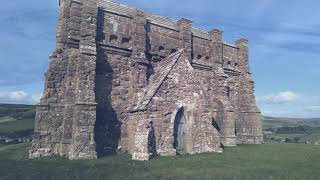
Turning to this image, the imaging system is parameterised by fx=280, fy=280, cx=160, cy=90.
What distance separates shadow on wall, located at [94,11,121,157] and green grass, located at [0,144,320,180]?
1.49 m

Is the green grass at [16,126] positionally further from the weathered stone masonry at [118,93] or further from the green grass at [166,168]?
the weathered stone masonry at [118,93]

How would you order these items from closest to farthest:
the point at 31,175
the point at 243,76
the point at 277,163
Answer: the point at 31,175, the point at 277,163, the point at 243,76

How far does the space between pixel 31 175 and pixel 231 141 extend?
1714cm

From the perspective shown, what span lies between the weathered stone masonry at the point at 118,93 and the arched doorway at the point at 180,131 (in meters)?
0.07

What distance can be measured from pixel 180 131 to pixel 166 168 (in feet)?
17.5

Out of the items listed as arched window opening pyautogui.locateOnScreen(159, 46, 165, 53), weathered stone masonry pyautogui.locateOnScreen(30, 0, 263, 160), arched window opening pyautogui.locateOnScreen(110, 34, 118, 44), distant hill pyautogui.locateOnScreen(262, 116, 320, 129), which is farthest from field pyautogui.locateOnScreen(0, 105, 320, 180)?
distant hill pyautogui.locateOnScreen(262, 116, 320, 129)

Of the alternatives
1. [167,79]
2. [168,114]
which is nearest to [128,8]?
[167,79]

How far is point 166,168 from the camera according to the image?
539 inches

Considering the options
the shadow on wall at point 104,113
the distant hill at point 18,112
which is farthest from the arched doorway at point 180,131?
the distant hill at point 18,112

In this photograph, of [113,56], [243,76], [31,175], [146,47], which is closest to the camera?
[31,175]

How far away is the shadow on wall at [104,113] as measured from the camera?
60.0 feet

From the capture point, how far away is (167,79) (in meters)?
18.4

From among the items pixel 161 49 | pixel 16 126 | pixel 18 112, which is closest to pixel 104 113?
pixel 161 49

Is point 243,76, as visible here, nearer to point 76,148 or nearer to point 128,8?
point 128,8
